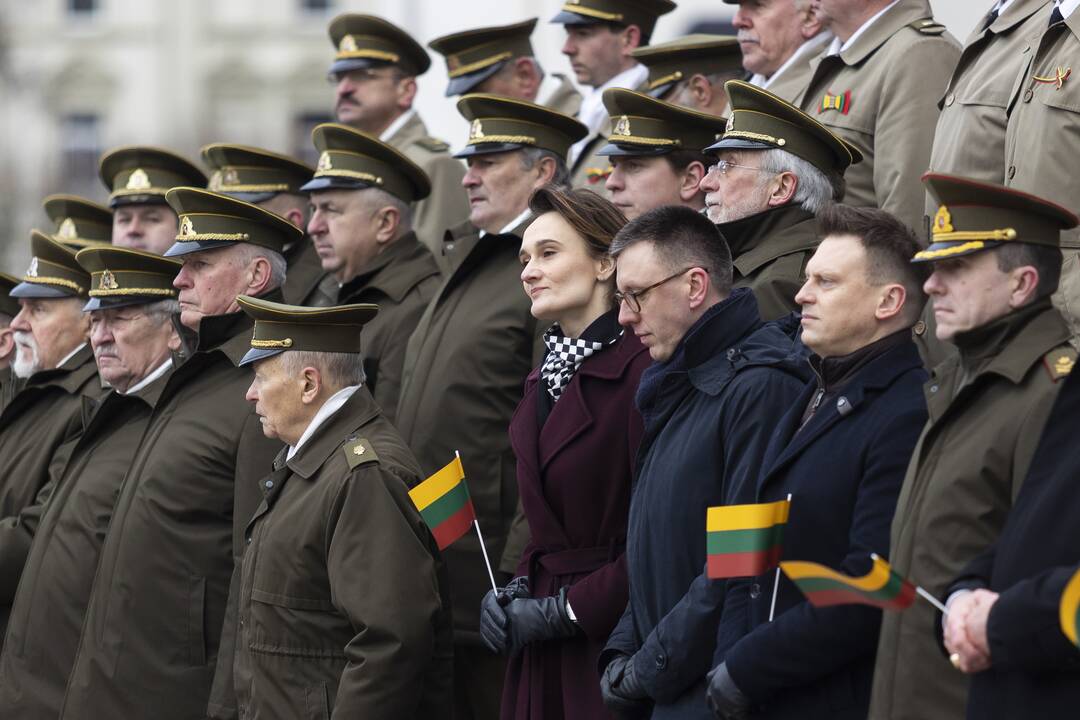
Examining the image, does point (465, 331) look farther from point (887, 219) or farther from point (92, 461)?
point (887, 219)

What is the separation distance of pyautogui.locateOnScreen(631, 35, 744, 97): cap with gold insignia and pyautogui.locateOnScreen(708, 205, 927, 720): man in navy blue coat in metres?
Answer: 3.27

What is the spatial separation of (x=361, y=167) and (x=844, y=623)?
4145mm

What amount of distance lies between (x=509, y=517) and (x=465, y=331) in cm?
72

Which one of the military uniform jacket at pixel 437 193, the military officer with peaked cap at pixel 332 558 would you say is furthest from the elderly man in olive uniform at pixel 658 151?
the military uniform jacket at pixel 437 193

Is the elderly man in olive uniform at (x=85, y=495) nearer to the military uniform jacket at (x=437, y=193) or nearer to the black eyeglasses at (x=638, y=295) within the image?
the military uniform jacket at (x=437, y=193)

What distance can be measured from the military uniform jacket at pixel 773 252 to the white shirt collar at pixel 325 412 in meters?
1.40

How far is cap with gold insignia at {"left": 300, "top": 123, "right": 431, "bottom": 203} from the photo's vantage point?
846 centimetres

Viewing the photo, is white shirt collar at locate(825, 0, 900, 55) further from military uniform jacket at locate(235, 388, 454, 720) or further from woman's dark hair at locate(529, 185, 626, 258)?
military uniform jacket at locate(235, 388, 454, 720)

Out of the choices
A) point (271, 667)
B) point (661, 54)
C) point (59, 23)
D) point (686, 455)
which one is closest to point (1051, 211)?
point (686, 455)

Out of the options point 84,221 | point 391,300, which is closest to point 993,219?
point 391,300

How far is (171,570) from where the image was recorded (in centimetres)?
721

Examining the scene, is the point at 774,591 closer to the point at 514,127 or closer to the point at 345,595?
the point at 345,595

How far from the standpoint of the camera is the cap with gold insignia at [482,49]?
9797 mm

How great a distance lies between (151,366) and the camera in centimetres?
814
